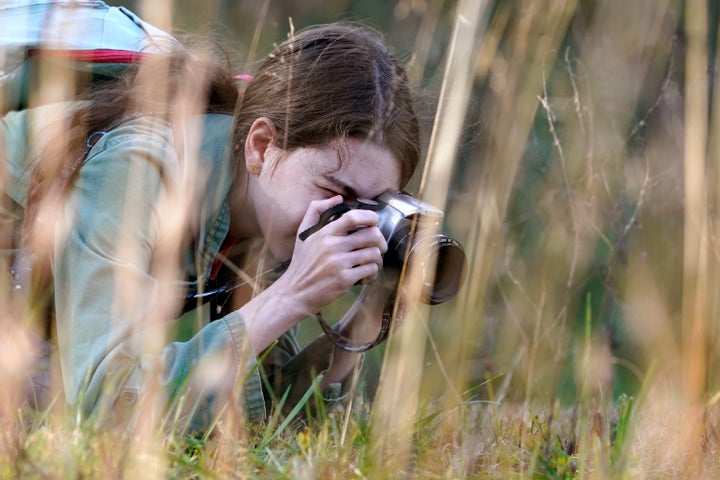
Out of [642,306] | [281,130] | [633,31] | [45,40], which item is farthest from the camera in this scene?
[633,31]

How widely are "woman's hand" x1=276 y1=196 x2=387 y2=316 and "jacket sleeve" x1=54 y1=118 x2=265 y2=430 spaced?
0.12 metres

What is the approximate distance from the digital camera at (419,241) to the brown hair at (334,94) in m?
0.14

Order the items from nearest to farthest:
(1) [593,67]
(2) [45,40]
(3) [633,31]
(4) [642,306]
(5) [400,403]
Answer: (5) [400,403] < (2) [45,40] < (4) [642,306] < (3) [633,31] < (1) [593,67]

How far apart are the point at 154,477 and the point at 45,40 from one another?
92 cm

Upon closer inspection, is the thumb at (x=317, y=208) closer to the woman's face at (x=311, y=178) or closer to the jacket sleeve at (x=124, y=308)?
the woman's face at (x=311, y=178)

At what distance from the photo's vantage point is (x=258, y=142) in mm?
1882

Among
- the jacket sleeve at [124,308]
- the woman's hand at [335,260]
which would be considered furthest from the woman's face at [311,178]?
the jacket sleeve at [124,308]

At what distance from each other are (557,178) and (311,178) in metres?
1.52

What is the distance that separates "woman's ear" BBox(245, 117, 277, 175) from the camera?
1.87 m

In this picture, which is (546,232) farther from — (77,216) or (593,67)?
(77,216)

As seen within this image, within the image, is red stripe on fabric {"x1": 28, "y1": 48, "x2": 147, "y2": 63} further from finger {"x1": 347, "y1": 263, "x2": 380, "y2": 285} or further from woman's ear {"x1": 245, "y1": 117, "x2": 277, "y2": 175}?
finger {"x1": 347, "y1": 263, "x2": 380, "y2": 285}

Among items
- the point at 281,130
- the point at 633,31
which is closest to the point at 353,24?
the point at 281,130

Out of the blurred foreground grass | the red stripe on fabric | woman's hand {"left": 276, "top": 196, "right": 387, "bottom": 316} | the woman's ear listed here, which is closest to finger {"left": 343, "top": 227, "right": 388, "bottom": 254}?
woman's hand {"left": 276, "top": 196, "right": 387, "bottom": 316}

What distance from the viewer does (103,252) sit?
1.56m
